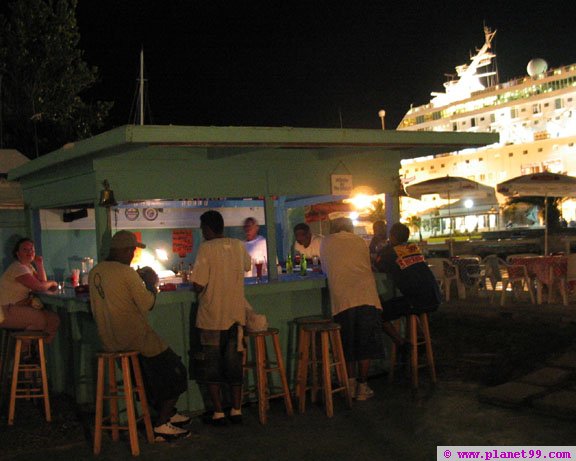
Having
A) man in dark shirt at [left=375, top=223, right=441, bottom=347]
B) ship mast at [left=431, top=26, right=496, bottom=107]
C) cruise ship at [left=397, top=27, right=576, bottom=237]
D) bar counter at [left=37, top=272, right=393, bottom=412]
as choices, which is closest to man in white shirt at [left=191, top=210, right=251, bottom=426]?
bar counter at [left=37, top=272, right=393, bottom=412]

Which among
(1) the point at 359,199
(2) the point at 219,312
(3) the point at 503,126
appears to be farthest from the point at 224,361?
(3) the point at 503,126

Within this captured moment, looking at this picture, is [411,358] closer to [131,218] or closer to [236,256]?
[236,256]

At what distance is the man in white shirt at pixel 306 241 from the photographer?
27.8ft

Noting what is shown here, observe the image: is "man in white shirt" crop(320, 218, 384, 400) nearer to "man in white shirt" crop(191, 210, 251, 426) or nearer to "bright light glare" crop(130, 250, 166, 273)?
"man in white shirt" crop(191, 210, 251, 426)

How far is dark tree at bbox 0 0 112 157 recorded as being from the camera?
60.6 ft

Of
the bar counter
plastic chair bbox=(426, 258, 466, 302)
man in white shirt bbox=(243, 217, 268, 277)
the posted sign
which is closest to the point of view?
the bar counter

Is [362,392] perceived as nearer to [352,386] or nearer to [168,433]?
[352,386]

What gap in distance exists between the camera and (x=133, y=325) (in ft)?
16.6

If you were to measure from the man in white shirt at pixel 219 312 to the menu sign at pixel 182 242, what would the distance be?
4.54 m

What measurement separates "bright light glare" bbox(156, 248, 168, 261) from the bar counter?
2.74 meters

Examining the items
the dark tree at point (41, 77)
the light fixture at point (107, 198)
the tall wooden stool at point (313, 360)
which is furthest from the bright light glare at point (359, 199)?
the dark tree at point (41, 77)

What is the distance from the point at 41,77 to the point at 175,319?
50.6 ft

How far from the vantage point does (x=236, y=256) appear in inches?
221

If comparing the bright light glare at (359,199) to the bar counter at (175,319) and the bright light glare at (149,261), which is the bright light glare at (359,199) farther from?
the bright light glare at (149,261)
